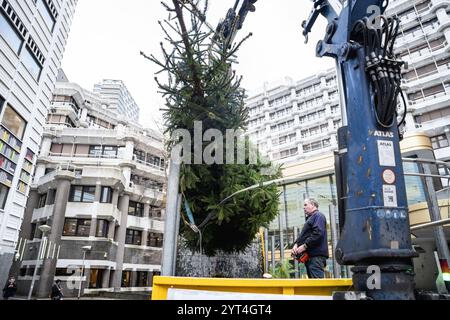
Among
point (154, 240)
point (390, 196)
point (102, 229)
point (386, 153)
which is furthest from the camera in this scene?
Answer: point (154, 240)

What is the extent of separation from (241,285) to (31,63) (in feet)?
54.7

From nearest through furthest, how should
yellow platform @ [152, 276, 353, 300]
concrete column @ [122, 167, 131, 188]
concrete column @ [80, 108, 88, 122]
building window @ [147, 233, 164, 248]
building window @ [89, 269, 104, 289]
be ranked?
1. yellow platform @ [152, 276, 353, 300]
2. building window @ [89, 269, 104, 289]
3. concrete column @ [122, 167, 131, 188]
4. building window @ [147, 233, 164, 248]
5. concrete column @ [80, 108, 88, 122]

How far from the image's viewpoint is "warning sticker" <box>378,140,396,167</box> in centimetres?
297

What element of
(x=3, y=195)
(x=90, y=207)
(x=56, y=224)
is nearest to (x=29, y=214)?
(x=56, y=224)

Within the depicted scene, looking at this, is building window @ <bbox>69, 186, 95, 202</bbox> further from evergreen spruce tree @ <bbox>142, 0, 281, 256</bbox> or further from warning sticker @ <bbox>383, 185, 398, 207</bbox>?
warning sticker @ <bbox>383, 185, 398, 207</bbox>

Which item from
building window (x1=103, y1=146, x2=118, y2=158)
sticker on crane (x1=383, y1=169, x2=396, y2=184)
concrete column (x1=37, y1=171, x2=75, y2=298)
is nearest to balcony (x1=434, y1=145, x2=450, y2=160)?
sticker on crane (x1=383, y1=169, x2=396, y2=184)

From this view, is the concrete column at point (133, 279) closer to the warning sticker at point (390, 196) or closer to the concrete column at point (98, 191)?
the concrete column at point (98, 191)

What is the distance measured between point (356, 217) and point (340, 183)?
52 centimetres

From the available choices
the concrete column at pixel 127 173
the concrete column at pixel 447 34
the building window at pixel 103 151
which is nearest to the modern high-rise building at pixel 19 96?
the concrete column at pixel 127 173

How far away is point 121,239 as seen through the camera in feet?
99.9

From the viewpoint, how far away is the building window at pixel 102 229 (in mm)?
27125

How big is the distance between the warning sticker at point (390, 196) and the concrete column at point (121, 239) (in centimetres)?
3044

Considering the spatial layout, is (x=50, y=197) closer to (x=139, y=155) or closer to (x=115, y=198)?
(x=115, y=198)

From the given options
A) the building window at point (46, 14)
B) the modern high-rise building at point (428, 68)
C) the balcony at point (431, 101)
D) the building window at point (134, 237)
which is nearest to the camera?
the building window at point (46, 14)
